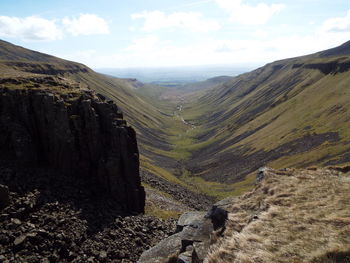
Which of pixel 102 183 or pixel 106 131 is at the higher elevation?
pixel 106 131

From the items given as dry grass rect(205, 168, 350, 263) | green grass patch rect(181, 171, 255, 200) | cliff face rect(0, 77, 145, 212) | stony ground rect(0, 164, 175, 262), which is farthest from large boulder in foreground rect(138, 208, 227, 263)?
green grass patch rect(181, 171, 255, 200)

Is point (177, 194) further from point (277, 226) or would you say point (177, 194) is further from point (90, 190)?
point (277, 226)

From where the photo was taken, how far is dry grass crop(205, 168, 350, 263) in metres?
17.2

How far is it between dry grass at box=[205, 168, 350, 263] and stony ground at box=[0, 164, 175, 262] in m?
21.1

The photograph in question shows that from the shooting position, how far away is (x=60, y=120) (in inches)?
2096

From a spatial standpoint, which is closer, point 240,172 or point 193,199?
point 193,199

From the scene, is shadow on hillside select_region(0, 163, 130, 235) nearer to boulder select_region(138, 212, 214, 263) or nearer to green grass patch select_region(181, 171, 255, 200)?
boulder select_region(138, 212, 214, 263)

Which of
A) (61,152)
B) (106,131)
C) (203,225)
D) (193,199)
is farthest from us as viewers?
(193,199)

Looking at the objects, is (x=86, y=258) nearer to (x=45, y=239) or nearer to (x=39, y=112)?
(x=45, y=239)

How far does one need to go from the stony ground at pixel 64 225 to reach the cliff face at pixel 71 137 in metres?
3.45

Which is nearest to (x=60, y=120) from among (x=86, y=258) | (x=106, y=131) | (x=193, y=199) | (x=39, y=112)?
(x=39, y=112)

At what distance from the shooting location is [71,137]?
5331 cm

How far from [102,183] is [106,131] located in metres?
10.7

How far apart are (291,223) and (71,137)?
42890 mm
